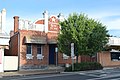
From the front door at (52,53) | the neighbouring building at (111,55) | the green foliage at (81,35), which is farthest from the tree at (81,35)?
the neighbouring building at (111,55)

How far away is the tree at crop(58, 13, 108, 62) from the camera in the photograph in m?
28.8

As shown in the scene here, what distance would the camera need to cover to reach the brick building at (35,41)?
104 feet

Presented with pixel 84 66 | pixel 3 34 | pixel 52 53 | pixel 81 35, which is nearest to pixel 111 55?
pixel 52 53

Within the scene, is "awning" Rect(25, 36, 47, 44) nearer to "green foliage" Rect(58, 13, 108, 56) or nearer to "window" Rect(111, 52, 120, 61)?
"green foliage" Rect(58, 13, 108, 56)

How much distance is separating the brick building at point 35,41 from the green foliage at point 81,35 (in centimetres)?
397

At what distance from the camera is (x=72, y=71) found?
2781 cm

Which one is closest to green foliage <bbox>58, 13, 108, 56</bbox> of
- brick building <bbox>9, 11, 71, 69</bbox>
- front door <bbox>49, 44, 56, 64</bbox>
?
brick building <bbox>9, 11, 71, 69</bbox>

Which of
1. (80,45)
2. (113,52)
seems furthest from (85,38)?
(113,52)

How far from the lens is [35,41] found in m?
32.0

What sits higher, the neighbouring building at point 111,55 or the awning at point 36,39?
the awning at point 36,39

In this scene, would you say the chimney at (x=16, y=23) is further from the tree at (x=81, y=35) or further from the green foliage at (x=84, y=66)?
the green foliage at (x=84, y=66)

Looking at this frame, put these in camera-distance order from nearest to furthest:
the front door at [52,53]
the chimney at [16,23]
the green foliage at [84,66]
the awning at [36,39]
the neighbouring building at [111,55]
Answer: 1. the green foliage at [84,66]
2. the awning at [36,39]
3. the chimney at [16,23]
4. the front door at [52,53]
5. the neighbouring building at [111,55]

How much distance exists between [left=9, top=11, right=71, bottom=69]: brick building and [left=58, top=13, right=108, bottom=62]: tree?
397cm

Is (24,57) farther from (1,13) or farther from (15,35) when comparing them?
(1,13)
